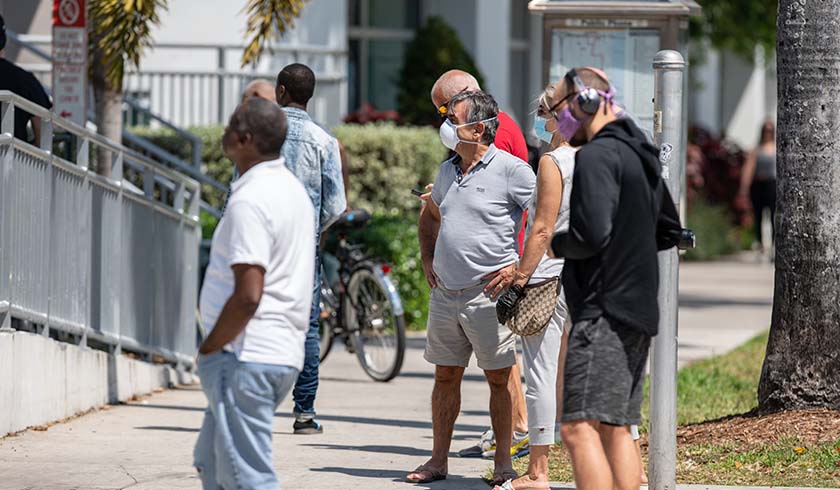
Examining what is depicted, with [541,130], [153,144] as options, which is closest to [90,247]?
[541,130]

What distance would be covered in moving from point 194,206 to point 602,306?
5.69 meters

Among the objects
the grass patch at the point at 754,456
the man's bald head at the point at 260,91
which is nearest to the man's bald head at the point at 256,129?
the grass patch at the point at 754,456

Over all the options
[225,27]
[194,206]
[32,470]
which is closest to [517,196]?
[32,470]

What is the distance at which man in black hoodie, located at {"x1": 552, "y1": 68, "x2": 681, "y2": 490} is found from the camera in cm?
511

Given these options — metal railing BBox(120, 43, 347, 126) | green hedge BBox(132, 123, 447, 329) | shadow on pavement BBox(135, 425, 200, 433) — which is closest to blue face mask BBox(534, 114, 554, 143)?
shadow on pavement BBox(135, 425, 200, 433)

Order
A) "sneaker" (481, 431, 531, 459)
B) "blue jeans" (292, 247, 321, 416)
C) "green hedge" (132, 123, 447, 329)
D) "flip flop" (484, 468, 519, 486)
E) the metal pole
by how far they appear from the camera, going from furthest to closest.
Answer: "green hedge" (132, 123, 447, 329), "blue jeans" (292, 247, 321, 416), "sneaker" (481, 431, 531, 459), "flip flop" (484, 468, 519, 486), the metal pole

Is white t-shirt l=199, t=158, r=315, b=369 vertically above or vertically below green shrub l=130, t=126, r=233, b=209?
below

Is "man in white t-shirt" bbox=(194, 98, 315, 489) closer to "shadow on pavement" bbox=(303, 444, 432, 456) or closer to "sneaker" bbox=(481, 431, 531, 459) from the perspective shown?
"sneaker" bbox=(481, 431, 531, 459)

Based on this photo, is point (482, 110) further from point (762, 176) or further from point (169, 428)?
point (762, 176)

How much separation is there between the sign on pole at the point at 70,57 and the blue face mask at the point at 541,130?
4091 millimetres

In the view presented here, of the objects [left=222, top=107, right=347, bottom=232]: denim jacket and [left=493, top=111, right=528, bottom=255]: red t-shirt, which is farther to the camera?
[left=222, top=107, right=347, bottom=232]: denim jacket

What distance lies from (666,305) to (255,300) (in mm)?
2135

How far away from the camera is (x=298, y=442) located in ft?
26.5

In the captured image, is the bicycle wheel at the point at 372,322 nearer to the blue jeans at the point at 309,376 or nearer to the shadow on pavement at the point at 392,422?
the shadow on pavement at the point at 392,422
